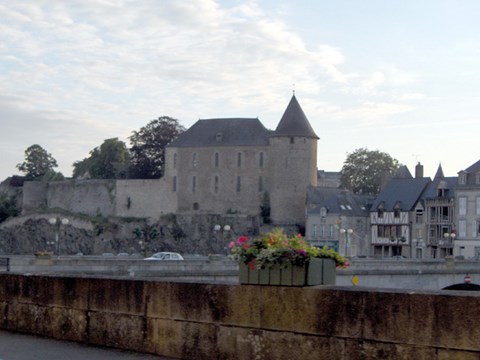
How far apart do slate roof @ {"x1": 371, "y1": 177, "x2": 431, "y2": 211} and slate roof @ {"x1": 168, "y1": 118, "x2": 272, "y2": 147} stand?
1288cm

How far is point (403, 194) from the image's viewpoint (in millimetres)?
76438

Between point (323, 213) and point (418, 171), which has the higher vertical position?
point (418, 171)

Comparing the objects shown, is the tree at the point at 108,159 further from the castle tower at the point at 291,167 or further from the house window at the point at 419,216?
the house window at the point at 419,216

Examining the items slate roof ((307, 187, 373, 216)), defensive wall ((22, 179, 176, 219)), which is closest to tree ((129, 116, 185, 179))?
defensive wall ((22, 179, 176, 219))

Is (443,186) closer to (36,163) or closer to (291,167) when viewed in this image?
(291,167)

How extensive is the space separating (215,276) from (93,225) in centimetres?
5366

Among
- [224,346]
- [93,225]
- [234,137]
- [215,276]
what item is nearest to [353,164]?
[234,137]

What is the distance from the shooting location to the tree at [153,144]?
99.2 m

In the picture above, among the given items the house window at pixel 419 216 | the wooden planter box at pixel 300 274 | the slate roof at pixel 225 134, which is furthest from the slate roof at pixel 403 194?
the wooden planter box at pixel 300 274

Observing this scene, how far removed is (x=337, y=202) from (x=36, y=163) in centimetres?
5208

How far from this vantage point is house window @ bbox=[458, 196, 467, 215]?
70.1 metres

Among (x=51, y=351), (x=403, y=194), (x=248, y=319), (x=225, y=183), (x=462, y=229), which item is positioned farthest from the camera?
(x=225, y=183)

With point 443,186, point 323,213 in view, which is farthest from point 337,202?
point 443,186

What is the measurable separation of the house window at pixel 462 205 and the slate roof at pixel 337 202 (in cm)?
962
